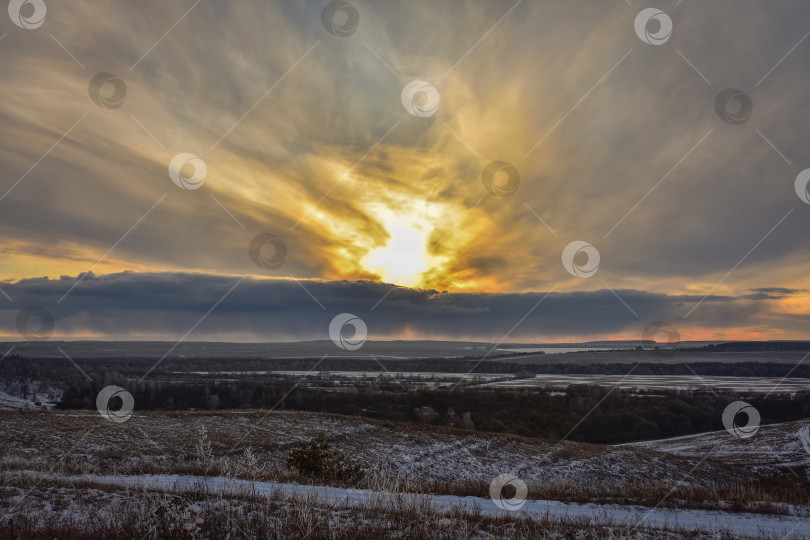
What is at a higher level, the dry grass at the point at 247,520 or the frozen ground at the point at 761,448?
the frozen ground at the point at 761,448

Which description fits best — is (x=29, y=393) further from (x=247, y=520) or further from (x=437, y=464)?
(x=247, y=520)

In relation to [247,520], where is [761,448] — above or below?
above

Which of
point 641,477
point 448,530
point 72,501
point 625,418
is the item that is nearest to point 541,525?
point 448,530

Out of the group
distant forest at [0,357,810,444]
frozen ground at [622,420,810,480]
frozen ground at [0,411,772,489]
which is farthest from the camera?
distant forest at [0,357,810,444]

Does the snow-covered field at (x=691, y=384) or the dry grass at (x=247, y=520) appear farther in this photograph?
the snow-covered field at (x=691, y=384)

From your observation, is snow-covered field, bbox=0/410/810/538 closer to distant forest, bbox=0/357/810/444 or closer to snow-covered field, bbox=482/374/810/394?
distant forest, bbox=0/357/810/444

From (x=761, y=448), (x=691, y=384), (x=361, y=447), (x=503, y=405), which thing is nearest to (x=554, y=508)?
(x=361, y=447)

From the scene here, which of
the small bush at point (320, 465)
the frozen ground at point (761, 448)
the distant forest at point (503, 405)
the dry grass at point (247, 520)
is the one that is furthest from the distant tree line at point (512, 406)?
the dry grass at point (247, 520)

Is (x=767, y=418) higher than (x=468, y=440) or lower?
higher

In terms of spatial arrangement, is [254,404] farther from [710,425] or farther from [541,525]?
[541,525]

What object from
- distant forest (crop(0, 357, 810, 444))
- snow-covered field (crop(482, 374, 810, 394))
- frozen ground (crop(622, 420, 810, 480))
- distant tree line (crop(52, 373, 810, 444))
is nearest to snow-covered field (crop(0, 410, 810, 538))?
frozen ground (crop(622, 420, 810, 480))

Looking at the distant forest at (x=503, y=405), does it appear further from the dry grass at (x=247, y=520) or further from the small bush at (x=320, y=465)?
the dry grass at (x=247, y=520)
